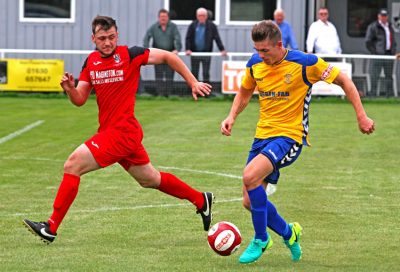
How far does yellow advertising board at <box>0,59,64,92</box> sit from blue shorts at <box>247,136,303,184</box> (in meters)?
18.4

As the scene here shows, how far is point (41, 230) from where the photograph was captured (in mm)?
9570

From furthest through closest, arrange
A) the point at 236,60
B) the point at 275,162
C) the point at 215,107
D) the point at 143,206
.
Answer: the point at 236,60
the point at 215,107
the point at 143,206
the point at 275,162

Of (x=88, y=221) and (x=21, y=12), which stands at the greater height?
(x=21, y=12)

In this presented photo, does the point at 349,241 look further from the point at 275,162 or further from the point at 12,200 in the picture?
the point at 12,200

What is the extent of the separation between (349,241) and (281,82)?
5.13 ft

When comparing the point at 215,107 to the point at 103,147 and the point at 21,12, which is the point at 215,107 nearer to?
the point at 21,12

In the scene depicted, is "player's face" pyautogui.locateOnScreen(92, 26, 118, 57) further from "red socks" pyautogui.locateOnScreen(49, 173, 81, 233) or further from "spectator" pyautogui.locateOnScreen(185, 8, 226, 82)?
"spectator" pyautogui.locateOnScreen(185, 8, 226, 82)

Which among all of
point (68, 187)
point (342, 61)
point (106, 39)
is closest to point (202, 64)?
point (342, 61)

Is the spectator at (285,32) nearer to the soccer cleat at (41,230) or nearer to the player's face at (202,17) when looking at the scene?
the player's face at (202,17)

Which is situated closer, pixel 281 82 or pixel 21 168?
pixel 281 82

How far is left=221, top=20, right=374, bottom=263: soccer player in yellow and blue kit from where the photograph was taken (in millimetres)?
9125

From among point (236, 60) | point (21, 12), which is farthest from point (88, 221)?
point (21, 12)

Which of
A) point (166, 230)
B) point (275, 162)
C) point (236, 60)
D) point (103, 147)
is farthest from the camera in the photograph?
point (236, 60)

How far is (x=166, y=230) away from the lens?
1068 cm
